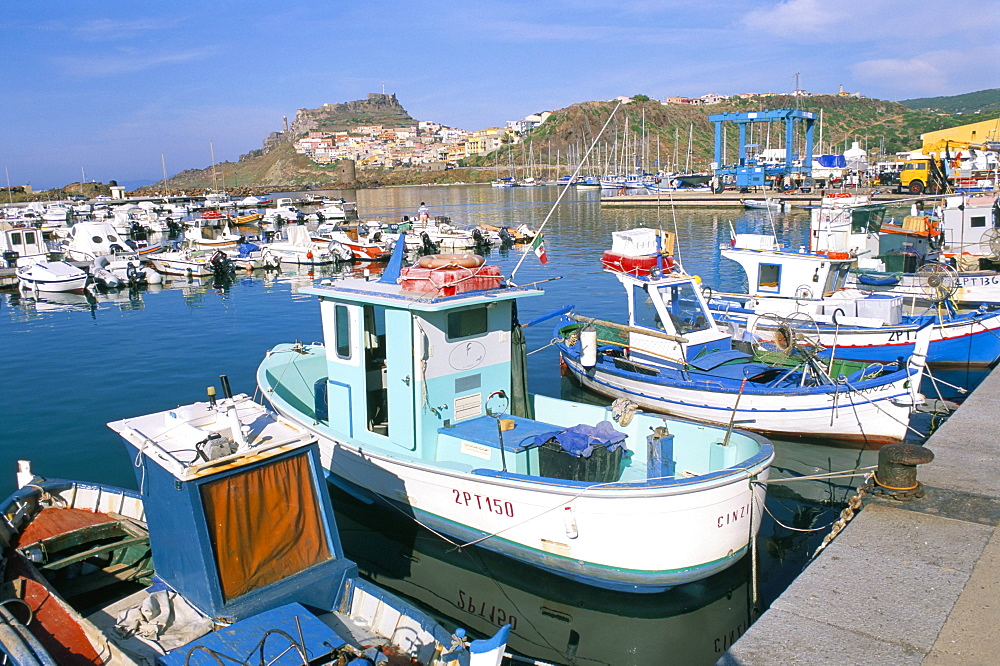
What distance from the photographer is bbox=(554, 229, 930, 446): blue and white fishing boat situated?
12570 mm

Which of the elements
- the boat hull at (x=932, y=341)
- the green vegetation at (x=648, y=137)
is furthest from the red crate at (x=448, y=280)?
the green vegetation at (x=648, y=137)

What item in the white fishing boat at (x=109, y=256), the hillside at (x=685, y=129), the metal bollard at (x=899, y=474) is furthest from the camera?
the hillside at (x=685, y=129)

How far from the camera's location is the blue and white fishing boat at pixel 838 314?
1625 centimetres

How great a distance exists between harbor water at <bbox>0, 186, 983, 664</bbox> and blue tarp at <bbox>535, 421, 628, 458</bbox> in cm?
147

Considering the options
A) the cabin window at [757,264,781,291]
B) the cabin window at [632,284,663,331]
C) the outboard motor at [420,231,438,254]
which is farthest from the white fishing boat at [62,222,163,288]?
the cabin window at [757,264,781,291]

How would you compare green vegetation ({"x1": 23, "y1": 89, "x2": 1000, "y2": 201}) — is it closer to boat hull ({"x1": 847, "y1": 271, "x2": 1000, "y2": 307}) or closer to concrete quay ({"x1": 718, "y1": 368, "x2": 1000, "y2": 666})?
boat hull ({"x1": 847, "y1": 271, "x2": 1000, "y2": 307})

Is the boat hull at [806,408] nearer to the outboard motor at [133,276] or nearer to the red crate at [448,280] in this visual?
the red crate at [448,280]

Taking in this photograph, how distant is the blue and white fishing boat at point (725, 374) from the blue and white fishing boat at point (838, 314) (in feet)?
3.90

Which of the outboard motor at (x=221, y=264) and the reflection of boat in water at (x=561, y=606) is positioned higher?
the outboard motor at (x=221, y=264)

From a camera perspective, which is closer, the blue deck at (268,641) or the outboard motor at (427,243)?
the blue deck at (268,641)

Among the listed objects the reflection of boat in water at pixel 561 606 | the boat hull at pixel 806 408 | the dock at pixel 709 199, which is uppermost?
the dock at pixel 709 199

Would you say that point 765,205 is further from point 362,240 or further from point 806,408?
point 806,408

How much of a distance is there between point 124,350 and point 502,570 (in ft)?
57.1

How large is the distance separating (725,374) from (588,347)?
270cm
